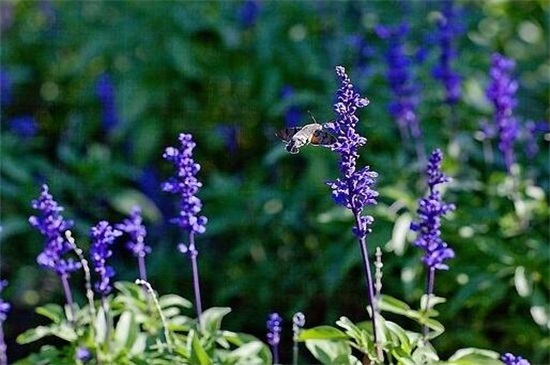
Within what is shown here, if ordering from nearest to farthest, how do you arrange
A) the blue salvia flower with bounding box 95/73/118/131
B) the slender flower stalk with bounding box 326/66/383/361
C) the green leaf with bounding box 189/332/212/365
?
the slender flower stalk with bounding box 326/66/383/361, the green leaf with bounding box 189/332/212/365, the blue salvia flower with bounding box 95/73/118/131

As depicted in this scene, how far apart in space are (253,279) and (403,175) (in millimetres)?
938

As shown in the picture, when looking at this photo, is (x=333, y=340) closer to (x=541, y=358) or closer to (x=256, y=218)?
(x=541, y=358)

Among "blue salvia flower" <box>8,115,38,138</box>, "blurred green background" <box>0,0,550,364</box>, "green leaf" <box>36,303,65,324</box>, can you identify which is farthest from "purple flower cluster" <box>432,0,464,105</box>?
"blue salvia flower" <box>8,115,38,138</box>

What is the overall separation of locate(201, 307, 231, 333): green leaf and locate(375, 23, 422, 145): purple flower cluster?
157 cm

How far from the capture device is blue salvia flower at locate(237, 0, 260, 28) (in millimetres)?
6145

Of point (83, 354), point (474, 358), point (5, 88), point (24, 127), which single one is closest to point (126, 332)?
point (83, 354)

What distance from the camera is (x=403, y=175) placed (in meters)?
5.10

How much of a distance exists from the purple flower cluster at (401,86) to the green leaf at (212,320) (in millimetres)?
1573

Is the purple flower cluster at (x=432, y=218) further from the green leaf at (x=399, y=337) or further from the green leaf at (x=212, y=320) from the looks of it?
the green leaf at (x=212, y=320)

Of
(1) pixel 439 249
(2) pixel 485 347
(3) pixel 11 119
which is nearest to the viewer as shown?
(1) pixel 439 249

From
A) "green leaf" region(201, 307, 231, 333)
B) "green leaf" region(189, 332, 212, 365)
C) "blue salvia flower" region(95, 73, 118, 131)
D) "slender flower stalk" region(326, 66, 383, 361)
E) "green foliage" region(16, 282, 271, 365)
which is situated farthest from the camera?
"blue salvia flower" region(95, 73, 118, 131)

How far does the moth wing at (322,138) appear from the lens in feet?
9.83

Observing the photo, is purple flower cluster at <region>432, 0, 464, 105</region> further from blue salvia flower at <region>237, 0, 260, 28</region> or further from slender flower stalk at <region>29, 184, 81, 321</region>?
slender flower stalk at <region>29, 184, 81, 321</region>

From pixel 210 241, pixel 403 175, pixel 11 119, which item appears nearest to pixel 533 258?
pixel 403 175
